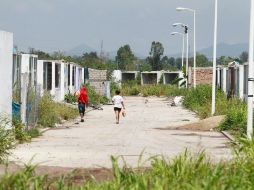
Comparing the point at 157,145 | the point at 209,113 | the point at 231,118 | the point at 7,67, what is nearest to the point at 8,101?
the point at 7,67

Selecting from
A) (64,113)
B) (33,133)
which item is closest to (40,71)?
(64,113)

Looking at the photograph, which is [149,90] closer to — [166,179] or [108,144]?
[108,144]

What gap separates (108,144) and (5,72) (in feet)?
12.7

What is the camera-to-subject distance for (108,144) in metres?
21.8

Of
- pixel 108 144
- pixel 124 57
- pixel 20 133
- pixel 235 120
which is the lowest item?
pixel 108 144

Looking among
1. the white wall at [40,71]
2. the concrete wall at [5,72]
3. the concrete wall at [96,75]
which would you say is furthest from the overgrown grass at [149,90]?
the concrete wall at [5,72]

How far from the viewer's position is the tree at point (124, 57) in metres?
138

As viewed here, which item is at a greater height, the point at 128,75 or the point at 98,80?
the point at 128,75

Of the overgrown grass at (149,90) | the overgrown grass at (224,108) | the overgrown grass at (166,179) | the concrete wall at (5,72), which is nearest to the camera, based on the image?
the overgrown grass at (166,179)

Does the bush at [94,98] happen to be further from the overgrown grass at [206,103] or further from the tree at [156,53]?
the tree at [156,53]

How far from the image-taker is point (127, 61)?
458 feet

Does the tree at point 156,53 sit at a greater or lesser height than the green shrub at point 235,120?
greater

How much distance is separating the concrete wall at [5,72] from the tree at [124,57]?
109892 millimetres

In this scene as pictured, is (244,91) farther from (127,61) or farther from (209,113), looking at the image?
(127,61)
